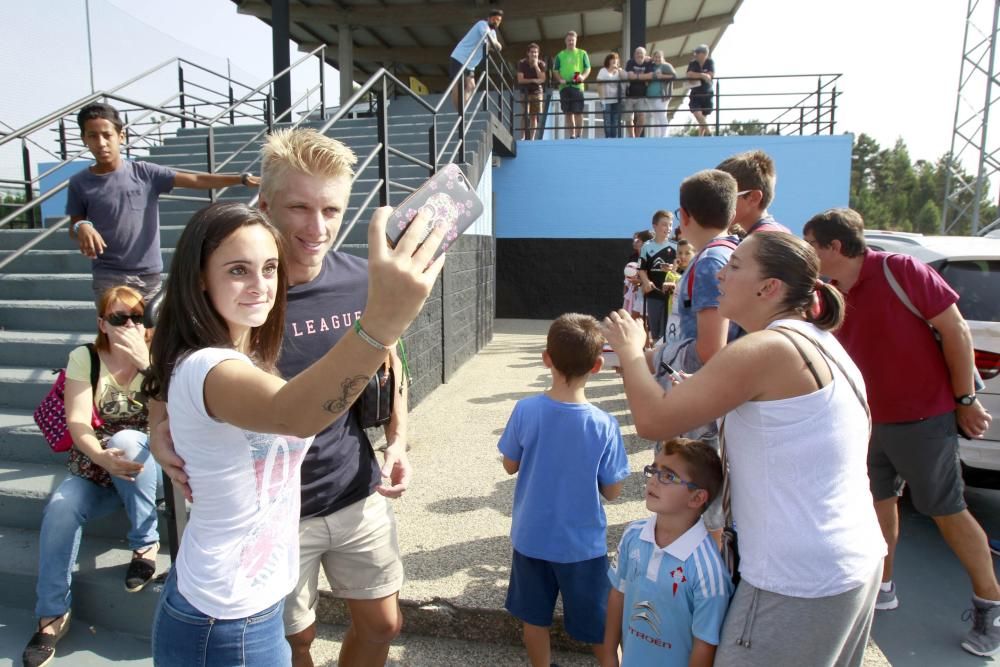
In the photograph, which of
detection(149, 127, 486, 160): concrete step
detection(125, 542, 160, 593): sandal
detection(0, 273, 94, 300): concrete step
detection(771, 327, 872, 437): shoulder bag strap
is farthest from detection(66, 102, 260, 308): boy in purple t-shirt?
detection(149, 127, 486, 160): concrete step

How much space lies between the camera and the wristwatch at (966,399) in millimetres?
2717

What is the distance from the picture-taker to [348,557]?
80.0 inches

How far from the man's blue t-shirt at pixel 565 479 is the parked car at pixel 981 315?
98.6 inches

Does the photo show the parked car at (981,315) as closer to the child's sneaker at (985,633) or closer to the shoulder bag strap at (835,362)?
the child's sneaker at (985,633)

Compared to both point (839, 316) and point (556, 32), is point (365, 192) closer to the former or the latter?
A: point (839, 316)

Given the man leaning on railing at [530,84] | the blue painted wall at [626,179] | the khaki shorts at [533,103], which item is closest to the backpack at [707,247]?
the blue painted wall at [626,179]

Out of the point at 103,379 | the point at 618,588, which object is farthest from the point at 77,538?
the point at 618,588

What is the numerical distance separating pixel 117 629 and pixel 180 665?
6.34ft

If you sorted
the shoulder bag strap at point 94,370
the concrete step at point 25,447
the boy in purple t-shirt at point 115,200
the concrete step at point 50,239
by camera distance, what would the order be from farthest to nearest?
the concrete step at point 50,239, the boy in purple t-shirt at point 115,200, the concrete step at point 25,447, the shoulder bag strap at point 94,370

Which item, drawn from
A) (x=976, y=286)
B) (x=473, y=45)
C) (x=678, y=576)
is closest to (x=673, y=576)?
(x=678, y=576)

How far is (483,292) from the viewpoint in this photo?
29.0 ft

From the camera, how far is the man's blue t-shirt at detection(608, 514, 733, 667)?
167 cm

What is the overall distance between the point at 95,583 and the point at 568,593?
2160mm

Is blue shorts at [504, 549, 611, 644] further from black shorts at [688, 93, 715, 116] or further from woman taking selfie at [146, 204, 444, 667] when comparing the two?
black shorts at [688, 93, 715, 116]
